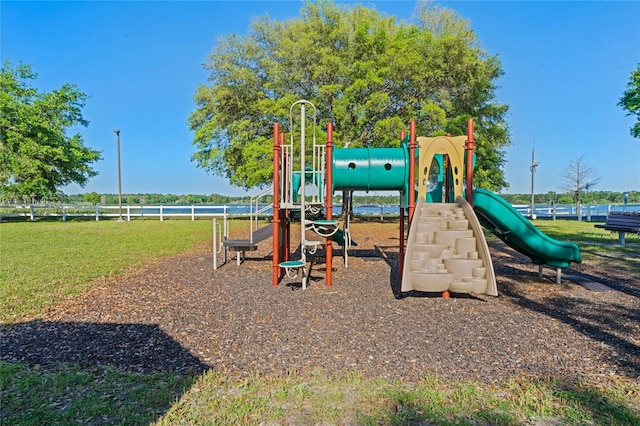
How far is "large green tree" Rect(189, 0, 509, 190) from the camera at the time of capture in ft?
61.3

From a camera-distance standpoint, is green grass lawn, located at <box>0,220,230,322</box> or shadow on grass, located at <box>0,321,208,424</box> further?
green grass lawn, located at <box>0,220,230,322</box>

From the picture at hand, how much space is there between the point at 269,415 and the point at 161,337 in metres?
2.13

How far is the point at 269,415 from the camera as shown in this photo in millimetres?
2660

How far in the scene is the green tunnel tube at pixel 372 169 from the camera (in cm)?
729

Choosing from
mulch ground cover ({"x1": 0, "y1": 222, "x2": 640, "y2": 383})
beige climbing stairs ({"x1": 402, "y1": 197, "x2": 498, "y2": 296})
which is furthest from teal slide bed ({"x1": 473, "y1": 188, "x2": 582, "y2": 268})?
beige climbing stairs ({"x1": 402, "y1": 197, "x2": 498, "y2": 296})

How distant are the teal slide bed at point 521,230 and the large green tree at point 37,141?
2629 centimetres

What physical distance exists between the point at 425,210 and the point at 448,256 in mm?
992

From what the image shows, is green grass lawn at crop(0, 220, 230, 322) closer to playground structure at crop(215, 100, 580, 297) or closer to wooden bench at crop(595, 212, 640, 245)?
playground structure at crop(215, 100, 580, 297)

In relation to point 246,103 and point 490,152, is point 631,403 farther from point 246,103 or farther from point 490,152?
point 246,103

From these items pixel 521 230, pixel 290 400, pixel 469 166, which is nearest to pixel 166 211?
pixel 469 166

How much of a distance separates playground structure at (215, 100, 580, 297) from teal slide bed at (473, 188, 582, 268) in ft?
0.05

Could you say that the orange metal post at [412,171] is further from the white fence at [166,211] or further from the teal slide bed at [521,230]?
the white fence at [166,211]

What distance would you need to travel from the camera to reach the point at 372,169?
7.35m

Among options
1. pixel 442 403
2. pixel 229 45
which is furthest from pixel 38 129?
pixel 442 403
